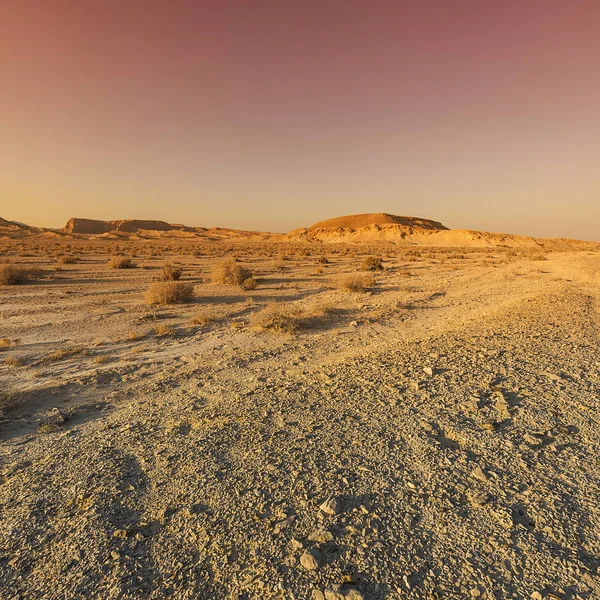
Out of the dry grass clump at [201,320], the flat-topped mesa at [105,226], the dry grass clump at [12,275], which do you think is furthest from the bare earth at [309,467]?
the flat-topped mesa at [105,226]

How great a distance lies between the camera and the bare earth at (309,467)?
2680mm

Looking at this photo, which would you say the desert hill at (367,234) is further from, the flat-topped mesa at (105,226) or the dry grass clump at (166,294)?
the dry grass clump at (166,294)

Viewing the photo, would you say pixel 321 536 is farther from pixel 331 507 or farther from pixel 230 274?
pixel 230 274

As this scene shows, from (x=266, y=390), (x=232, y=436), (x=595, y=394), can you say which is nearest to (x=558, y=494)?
(x=595, y=394)

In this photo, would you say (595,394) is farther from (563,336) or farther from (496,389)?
(563,336)

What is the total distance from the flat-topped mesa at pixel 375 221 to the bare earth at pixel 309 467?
412 ft

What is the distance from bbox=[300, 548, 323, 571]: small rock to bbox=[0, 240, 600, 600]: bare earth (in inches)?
1.1

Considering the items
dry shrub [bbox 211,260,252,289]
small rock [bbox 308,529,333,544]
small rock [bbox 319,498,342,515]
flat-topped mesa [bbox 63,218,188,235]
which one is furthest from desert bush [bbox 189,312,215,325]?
flat-topped mesa [bbox 63,218,188,235]

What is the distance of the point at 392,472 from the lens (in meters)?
3.74

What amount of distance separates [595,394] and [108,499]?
6797 mm

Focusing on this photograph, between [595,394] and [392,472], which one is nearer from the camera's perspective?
[392,472]

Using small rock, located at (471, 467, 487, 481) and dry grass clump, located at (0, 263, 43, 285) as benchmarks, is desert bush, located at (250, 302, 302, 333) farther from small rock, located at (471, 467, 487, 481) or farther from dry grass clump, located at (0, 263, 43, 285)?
dry grass clump, located at (0, 263, 43, 285)

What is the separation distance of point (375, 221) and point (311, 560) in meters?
143

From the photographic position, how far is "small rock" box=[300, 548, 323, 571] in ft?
8.82
